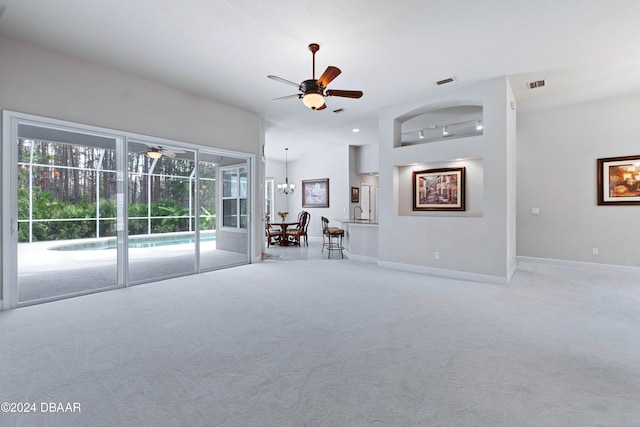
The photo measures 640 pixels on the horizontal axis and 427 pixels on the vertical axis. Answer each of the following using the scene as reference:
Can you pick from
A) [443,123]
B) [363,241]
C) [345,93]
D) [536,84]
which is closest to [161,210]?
[363,241]

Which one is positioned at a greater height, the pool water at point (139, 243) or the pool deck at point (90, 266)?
the pool water at point (139, 243)

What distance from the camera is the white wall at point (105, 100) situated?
11.9 ft

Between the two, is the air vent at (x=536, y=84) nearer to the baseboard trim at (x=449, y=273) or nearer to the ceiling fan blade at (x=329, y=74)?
the baseboard trim at (x=449, y=273)

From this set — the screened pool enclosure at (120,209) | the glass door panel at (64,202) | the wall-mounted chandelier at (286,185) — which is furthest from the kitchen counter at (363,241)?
the glass door panel at (64,202)

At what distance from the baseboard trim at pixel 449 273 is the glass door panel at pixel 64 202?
5233 mm

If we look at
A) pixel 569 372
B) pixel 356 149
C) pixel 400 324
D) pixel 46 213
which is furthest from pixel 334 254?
pixel 46 213

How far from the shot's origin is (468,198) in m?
5.81

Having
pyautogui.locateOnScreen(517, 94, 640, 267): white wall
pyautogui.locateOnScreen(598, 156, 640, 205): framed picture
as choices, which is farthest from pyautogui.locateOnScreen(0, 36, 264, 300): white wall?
pyautogui.locateOnScreen(598, 156, 640, 205): framed picture

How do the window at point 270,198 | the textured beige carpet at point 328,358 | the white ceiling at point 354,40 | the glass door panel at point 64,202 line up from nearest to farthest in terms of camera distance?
the textured beige carpet at point 328,358 → the white ceiling at point 354,40 → the glass door panel at point 64,202 → the window at point 270,198

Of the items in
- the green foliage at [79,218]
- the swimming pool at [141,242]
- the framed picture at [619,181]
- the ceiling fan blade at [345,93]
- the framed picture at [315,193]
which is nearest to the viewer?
the ceiling fan blade at [345,93]

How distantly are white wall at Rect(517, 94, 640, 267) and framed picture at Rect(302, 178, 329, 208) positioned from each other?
6.04 metres

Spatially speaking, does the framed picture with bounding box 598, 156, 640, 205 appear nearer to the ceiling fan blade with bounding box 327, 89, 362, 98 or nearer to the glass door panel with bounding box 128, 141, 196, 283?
the ceiling fan blade with bounding box 327, 89, 362, 98

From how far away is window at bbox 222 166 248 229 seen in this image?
6.92m

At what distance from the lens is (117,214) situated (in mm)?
4633
